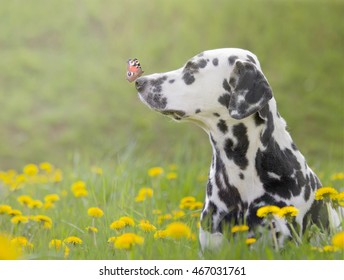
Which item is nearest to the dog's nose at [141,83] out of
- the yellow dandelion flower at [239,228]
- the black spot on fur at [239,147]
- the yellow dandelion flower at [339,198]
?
the black spot on fur at [239,147]

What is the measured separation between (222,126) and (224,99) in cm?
15

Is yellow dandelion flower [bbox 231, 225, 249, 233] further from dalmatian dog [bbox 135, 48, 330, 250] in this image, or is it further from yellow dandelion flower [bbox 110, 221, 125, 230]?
yellow dandelion flower [bbox 110, 221, 125, 230]

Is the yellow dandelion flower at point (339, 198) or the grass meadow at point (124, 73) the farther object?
the grass meadow at point (124, 73)

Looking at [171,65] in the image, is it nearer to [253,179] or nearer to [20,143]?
[20,143]

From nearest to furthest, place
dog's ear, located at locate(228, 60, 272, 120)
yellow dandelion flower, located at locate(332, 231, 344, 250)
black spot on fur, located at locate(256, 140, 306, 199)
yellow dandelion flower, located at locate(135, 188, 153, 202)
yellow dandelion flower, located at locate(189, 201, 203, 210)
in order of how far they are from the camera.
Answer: yellow dandelion flower, located at locate(332, 231, 344, 250)
dog's ear, located at locate(228, 60, 272, 120)
black spot on fur, located at locate(256, 140, 306, 199)
yellow dandelion flower, located at locate(189, 201, 203, 210)
yellow dandelion flower, located at locate(135, 188, 153, 202)

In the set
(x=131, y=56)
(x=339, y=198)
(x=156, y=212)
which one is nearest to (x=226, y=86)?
(x=339, y=198)

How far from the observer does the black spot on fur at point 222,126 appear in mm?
3717

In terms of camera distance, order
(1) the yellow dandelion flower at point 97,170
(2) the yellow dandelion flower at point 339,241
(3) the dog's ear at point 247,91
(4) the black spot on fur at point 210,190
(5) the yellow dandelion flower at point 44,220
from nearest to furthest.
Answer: (2) the yellow dandelion flower at point 339,241 < (3) the dog's ear at point 247,91 < (4) the black spot on fur at point 210,190 < (5) the yellow dandelion flower at point 44,220 < (1) the yellow dandelion flower at point 97,170

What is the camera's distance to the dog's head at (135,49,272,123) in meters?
3.61

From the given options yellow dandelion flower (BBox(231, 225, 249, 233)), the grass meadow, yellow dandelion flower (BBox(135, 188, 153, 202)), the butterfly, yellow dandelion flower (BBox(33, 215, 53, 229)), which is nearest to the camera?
yellow dandelion flower (BBox(231, 225, 249, 233))

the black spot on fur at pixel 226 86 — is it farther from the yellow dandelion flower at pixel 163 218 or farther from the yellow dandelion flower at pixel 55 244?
the yellow dandelion flower at pixel 55 244

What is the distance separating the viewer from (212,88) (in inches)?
146

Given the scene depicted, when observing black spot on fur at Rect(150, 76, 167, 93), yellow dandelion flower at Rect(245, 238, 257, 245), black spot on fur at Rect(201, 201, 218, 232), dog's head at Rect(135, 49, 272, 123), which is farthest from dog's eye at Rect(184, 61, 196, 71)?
yellow dandelion flower at Rect(245, 238, 257, 245)

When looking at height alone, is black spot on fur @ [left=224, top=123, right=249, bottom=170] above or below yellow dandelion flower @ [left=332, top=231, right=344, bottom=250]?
above
